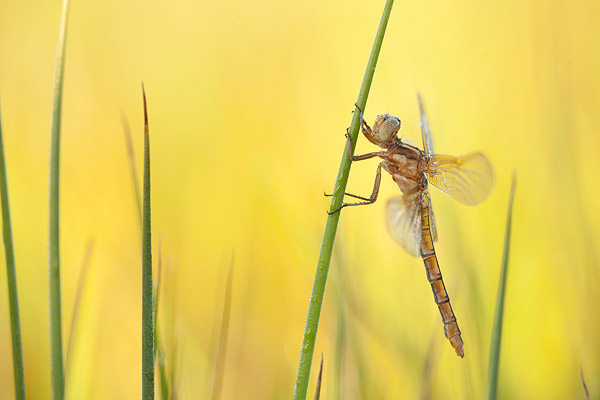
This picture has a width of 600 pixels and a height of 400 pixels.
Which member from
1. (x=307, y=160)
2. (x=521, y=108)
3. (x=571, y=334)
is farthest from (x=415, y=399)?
(x=521, y=108)

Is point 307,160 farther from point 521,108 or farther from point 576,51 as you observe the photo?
point 576,51

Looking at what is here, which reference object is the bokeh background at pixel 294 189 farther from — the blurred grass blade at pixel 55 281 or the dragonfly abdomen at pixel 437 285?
the blurred grass blade at pixel 55 281

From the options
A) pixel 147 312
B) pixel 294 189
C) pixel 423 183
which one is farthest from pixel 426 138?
pixel 294 189

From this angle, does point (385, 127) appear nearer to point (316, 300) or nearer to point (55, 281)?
point (316, 300)

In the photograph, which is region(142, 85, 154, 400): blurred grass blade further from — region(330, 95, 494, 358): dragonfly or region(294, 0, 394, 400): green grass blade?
region(330, 95, 494, 358): dragonfly

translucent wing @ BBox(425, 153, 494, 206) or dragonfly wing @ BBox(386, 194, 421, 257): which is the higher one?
translucent wing @ BBox(425, 153, 494, 206)


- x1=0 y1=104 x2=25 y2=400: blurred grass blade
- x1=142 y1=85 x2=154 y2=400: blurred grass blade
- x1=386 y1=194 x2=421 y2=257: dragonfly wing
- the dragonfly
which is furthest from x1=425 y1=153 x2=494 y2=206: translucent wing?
x1=0 y1=104 x2=25 y2=400: blurred grass blade

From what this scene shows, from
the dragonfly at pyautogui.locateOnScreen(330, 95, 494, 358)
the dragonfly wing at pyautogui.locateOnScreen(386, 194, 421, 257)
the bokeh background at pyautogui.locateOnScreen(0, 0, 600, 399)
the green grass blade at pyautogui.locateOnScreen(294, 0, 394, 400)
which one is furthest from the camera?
the bokeh background at pyautogui.locateOnScreen(0, 0, 600, 399)
